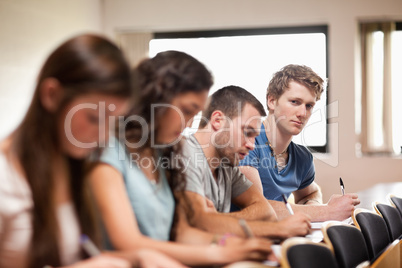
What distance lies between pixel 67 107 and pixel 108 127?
4.4 inches

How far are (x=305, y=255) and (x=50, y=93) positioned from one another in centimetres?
92

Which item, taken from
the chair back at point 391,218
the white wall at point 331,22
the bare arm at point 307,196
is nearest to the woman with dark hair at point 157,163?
the bare arm at point 307,196

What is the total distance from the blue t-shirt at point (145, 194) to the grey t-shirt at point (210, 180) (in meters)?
0.13

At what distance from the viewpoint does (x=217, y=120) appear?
5.48ft

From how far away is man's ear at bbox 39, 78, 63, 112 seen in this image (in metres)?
0.97

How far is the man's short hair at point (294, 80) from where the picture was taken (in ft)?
7.48

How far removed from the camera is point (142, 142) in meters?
1.30

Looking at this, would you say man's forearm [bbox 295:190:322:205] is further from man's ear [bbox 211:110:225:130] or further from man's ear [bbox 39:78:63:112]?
man's ear [bbox 39:78:63:112]

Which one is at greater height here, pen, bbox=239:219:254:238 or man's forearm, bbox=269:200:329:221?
pen, bbox=239:219:254:238

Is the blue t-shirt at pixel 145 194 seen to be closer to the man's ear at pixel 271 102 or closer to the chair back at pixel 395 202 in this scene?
the man's ear at pixel 271 102

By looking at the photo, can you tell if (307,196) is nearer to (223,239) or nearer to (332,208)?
(332,208)

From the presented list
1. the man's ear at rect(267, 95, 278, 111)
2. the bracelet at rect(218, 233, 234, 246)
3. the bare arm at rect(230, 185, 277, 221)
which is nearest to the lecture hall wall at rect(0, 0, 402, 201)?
the man's ear at rect(267, 95, 278, 111)

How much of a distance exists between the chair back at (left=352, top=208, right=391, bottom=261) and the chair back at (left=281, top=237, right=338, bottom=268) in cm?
71

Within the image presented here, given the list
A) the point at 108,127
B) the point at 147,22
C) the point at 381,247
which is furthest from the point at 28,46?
the point at 147,22
